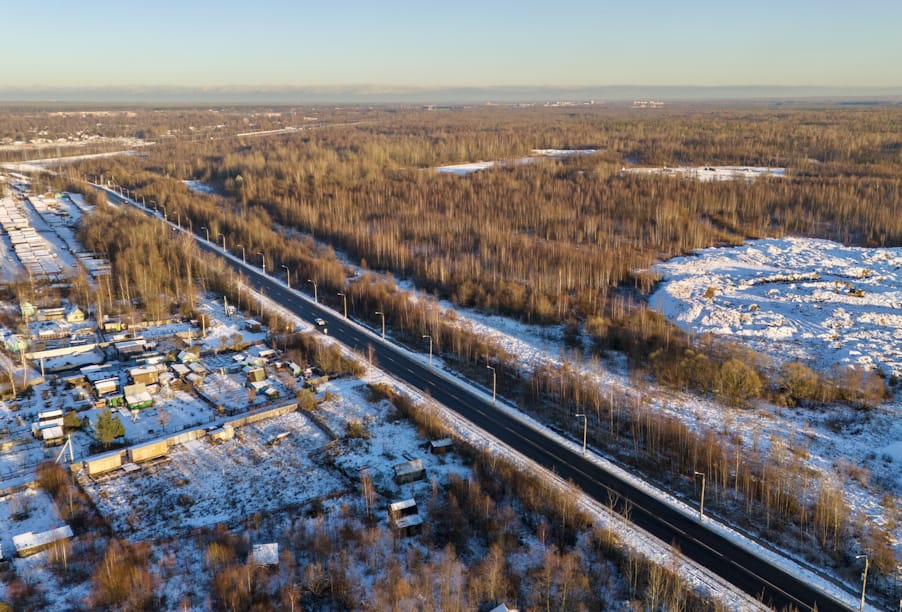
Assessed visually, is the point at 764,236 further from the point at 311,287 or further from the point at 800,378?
the point at 311,287

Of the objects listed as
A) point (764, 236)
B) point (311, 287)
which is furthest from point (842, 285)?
point (311, 287)

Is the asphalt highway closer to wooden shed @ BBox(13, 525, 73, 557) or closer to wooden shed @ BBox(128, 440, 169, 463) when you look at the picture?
wooden shed @ BBox(128, 440, 169, 463)

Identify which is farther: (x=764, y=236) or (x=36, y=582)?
(x=764, y=236)

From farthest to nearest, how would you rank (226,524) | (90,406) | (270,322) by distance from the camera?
1. (270,322)
2. (90,406)
3. (226,524)

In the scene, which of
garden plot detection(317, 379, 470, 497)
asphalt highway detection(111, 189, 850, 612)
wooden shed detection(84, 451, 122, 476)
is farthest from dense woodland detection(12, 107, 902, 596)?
wooden shed detection(84, 451, 122, 476)

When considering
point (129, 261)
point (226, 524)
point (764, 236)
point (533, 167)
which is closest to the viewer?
point (226, 524)

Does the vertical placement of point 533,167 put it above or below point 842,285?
above

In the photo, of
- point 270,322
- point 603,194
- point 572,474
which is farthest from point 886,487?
point 603,194

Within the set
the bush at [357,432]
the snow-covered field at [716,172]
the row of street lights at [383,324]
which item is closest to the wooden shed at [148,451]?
the bush at [357,432]

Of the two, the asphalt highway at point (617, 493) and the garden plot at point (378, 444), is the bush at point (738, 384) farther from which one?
the garden plot at point (378, 444)
